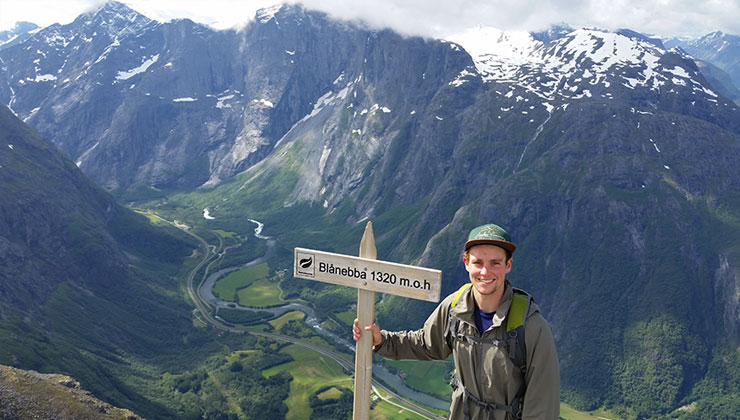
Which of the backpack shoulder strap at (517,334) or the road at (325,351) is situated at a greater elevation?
the backpack shoulder strap at (517,334)

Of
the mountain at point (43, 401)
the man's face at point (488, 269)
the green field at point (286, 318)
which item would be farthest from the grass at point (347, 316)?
the man's face at point (488, 269)

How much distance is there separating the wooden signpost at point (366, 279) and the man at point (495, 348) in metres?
1.80

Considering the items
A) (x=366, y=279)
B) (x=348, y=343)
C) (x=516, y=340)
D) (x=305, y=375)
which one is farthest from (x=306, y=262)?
(x=348, y=343)

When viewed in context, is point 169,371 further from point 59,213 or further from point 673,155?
point 673,155

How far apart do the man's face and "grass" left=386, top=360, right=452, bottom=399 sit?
134 metres

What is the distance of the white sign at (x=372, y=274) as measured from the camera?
12.8 meters

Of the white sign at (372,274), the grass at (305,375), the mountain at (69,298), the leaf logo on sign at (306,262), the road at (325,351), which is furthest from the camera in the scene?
the road at (325,351)

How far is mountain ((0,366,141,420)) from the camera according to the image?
6206 cm

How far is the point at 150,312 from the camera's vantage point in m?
174

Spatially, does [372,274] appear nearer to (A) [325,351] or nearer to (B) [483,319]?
(B) [483,319]

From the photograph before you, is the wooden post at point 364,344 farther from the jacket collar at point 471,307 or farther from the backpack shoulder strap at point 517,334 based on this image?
the backpack shoulder strap at point 517,334

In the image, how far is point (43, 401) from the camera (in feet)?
213

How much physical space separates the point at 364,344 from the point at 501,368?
4.47 m

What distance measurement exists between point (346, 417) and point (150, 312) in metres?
88.7
